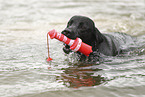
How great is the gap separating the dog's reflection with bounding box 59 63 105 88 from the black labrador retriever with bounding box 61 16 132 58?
0.39 m

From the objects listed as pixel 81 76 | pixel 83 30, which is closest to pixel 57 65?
pixel 81 76

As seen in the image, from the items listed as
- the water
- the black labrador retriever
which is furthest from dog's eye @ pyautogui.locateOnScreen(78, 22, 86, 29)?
the water

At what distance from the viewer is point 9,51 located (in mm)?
6645

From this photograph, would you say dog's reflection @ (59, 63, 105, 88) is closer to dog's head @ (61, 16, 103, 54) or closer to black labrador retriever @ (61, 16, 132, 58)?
black labrador retriever @ (61, 16, 132, 58)

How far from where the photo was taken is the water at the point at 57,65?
14.0ft

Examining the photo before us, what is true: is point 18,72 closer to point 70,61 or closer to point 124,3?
point 70,61

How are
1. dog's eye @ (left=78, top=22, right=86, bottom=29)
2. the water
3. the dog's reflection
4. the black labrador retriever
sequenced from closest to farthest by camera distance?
the water, the dog's reflection, the black labrador retriever, dog's eye @ (left=78, top=22, right=86, bottom=29)

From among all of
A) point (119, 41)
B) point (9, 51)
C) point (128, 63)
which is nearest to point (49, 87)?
point (128, 63)

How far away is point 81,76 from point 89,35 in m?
1.08

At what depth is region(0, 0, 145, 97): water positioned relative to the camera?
4.28 meters

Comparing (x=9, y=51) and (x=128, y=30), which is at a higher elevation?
(x=128, y=30)

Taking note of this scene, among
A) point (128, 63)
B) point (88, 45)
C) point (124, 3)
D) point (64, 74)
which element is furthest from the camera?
point (124, 3)

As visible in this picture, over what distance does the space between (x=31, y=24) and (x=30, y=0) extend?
515 centimetres

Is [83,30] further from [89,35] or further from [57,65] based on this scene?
[57,65]
